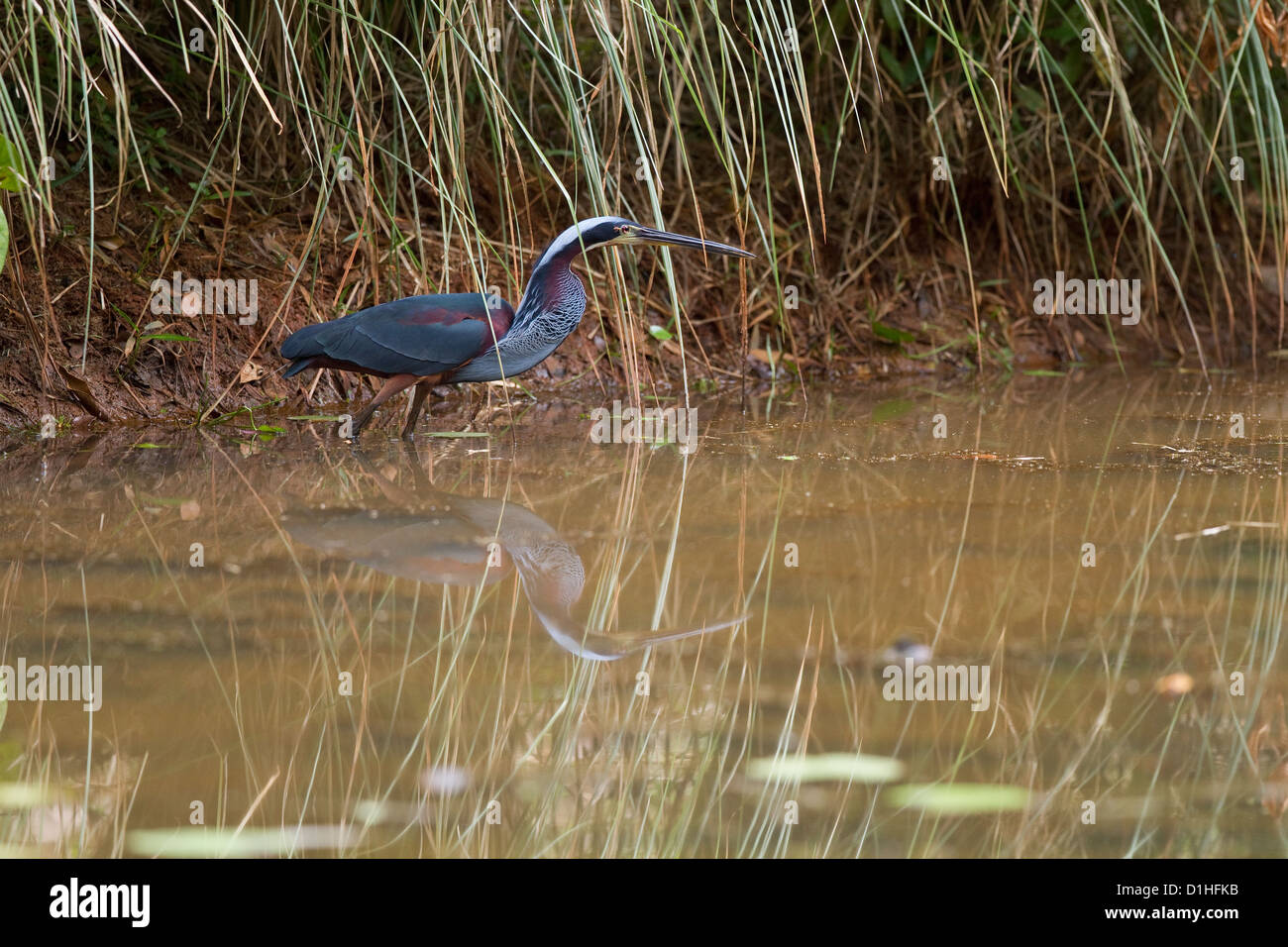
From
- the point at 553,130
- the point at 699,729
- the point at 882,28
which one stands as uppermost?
the point at 882,28

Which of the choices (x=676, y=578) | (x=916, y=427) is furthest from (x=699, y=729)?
(x=916, y=427)

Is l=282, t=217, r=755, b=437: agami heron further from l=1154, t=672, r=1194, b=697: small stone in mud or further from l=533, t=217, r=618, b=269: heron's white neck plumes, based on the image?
l=1154, t=672, r=1194, b=697: small stone in mud

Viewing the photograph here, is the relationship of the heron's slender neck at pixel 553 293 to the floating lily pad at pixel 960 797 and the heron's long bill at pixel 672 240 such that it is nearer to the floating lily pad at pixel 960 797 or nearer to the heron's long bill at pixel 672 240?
the heron's long bill at pixel 672 240

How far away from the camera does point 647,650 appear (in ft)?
6.39

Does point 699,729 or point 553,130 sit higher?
point 553,130

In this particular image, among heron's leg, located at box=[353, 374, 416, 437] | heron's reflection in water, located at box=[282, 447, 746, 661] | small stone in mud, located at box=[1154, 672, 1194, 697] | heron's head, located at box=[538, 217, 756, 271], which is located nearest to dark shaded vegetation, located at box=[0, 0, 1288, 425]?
heron's head, located at box=[538, 217, 756, 271]

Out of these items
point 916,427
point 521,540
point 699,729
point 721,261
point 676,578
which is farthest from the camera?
point 721,261

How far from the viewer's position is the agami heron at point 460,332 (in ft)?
11.6

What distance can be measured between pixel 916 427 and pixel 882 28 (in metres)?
2.34

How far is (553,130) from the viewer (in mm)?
5441

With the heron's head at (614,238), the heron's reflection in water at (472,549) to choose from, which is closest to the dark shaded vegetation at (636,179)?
the heron's head at (614,238)

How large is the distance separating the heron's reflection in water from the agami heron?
0.64 metres

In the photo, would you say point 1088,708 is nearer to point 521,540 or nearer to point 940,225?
point 521,540

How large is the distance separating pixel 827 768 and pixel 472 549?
1095 millimetres
